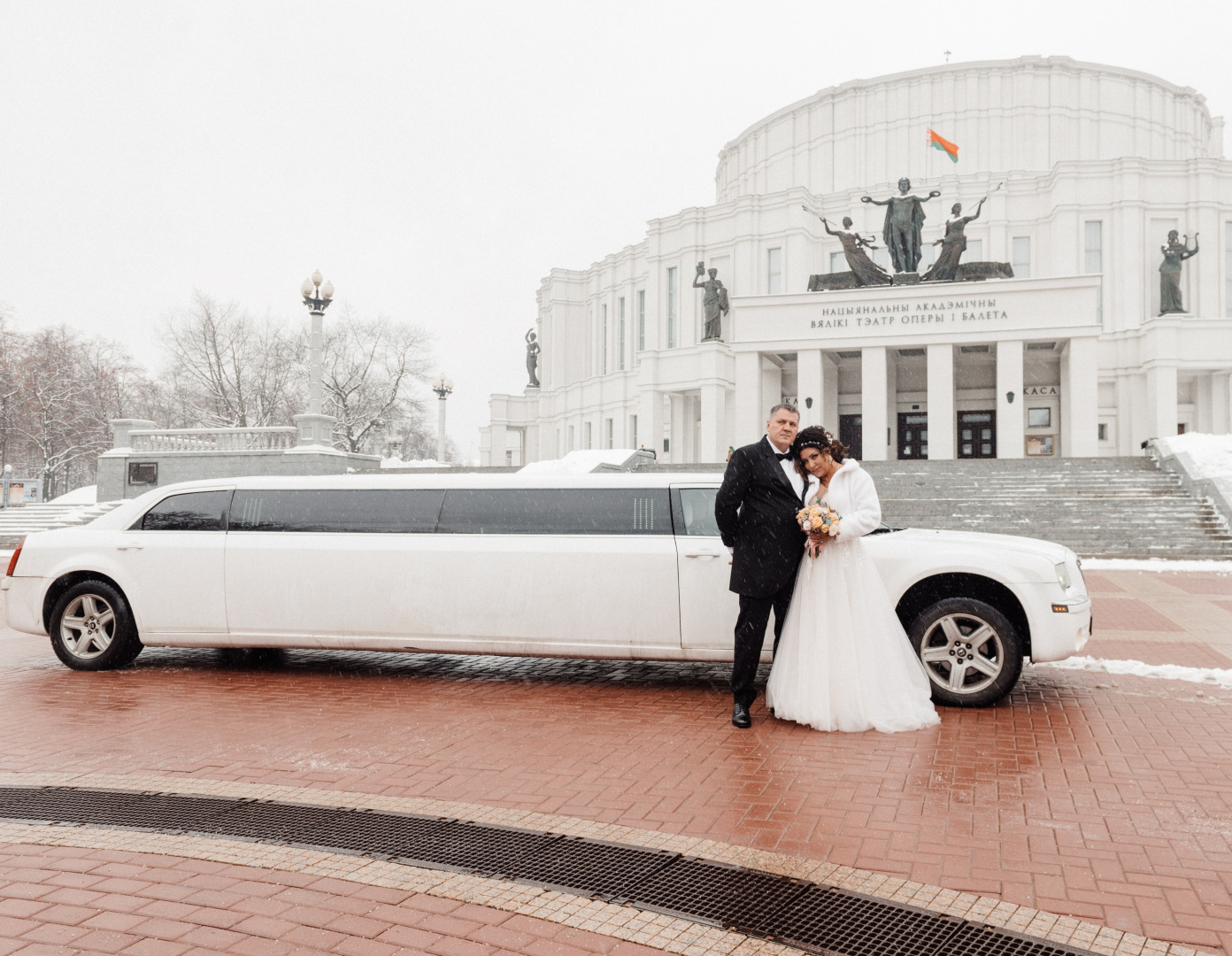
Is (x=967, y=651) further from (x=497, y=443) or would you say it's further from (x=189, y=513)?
(x=497, y=443)

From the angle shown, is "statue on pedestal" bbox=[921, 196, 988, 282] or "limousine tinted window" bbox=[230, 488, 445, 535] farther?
"statue on pedestal" bbox=[921, 196, 988, 282]

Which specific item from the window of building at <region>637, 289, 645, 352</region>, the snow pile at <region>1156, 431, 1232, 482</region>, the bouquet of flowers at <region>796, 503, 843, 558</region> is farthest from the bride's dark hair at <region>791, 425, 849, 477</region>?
the window of building at <region>637, 289, 645, 352</region>

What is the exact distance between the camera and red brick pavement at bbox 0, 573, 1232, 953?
3.43 meters

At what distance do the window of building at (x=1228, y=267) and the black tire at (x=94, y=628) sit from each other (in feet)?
167

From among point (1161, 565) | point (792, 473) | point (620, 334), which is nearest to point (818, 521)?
point (792, 473)

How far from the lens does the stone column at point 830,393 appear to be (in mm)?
37812

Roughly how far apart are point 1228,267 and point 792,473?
49.7 metres

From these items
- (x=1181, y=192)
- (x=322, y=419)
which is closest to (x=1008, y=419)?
(x=1181, y=192)

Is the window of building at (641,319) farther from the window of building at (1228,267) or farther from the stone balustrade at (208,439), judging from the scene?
the window of building at (1228,267)

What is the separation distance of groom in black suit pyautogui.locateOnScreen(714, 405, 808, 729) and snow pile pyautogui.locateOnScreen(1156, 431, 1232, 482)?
1905 cm

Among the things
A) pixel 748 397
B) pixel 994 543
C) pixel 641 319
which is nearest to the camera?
pixel 994 543

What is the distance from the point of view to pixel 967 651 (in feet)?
19.1

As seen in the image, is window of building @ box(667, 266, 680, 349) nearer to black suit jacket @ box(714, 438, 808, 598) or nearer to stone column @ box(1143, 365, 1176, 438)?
stone column @ box(1143, 365, 1176, 438)

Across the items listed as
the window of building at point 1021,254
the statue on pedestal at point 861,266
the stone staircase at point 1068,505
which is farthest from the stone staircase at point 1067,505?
the window of building at point 1021,254
